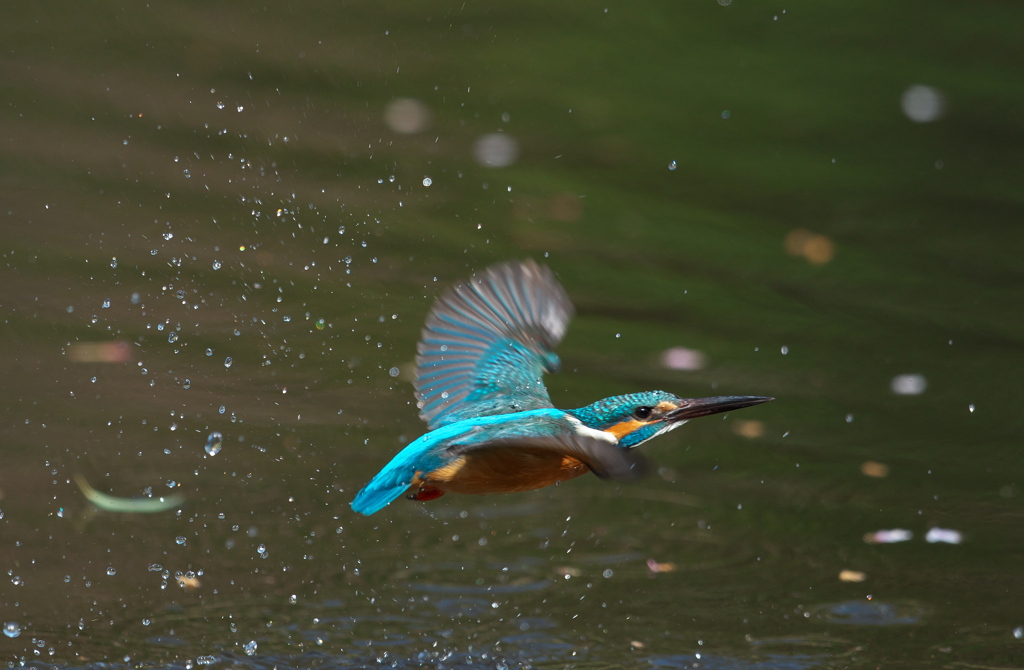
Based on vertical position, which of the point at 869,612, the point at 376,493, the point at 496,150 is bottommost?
the point at 869,612

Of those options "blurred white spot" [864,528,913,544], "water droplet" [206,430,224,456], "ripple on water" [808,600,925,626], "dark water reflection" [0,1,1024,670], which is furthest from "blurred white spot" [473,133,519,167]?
"ripple on water" [808,600,925,626]

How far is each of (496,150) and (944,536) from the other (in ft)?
8.03

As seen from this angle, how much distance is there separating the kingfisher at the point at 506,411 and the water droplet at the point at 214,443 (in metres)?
1.01

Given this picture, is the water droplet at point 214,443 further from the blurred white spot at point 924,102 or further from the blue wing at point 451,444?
the blurred white spot at point 924,102

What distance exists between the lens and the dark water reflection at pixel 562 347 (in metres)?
3.11

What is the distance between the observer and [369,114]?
202 inches

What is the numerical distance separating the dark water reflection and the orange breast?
1.71 feet

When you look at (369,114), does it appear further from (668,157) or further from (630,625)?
(630,625)

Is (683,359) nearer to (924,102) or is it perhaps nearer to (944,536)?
(944,536)

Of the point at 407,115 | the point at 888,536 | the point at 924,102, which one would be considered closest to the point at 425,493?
the point at 888,536

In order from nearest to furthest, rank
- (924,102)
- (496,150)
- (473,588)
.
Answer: (473,588), (496,150), (924,102)

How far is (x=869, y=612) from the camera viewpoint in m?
3.18

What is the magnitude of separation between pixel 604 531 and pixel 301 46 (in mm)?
2891

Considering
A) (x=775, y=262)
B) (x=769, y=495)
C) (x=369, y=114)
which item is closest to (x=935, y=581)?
(x=769, y=495)
